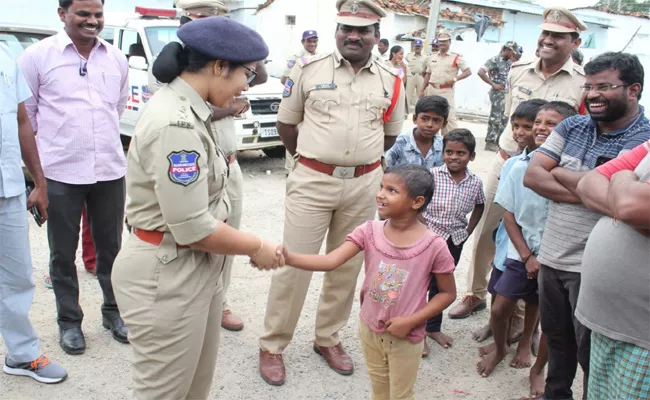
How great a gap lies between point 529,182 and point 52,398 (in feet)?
9.20

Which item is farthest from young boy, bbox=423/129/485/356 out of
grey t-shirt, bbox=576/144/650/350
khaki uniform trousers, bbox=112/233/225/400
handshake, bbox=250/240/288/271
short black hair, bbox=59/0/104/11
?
short black hair, bbox=59/0/104/11

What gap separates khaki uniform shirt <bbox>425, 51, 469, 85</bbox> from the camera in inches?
432

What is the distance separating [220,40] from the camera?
1952 millimetres

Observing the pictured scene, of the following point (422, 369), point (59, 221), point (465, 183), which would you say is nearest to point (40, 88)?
point (59, 221)

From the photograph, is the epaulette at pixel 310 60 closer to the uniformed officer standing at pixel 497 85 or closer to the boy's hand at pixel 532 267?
the boy's hand at pixel 532 267

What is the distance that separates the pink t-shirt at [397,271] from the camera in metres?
2.50

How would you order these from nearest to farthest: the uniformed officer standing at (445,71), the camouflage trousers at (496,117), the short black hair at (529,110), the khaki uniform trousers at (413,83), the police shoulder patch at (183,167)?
1. the police shoulder patch at (183,167)
2. the short black hair at (529,110)
3. the camouflage trousers at (496,117)
4. the uniformed officer standing at (445,71)
5. the khaki uniform trousers at (413,83)

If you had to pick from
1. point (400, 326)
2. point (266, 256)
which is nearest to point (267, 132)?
point (400, 326)

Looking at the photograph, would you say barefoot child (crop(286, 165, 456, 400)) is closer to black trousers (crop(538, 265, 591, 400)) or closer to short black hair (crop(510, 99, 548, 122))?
black trousers (crop(538, 265, 591, 400))

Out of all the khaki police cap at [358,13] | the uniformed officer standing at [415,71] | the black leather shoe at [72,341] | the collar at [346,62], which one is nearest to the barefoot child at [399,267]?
the collar at [346,62]

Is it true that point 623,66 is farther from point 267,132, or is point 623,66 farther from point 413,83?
point 413,83

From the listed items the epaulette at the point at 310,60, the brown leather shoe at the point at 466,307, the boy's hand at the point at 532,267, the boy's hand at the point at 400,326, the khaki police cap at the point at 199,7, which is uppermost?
the khaki police cap at the point at 199,7

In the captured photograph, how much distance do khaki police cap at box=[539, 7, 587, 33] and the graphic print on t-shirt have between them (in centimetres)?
272

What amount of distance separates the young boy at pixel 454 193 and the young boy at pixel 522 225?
1.01 feet
